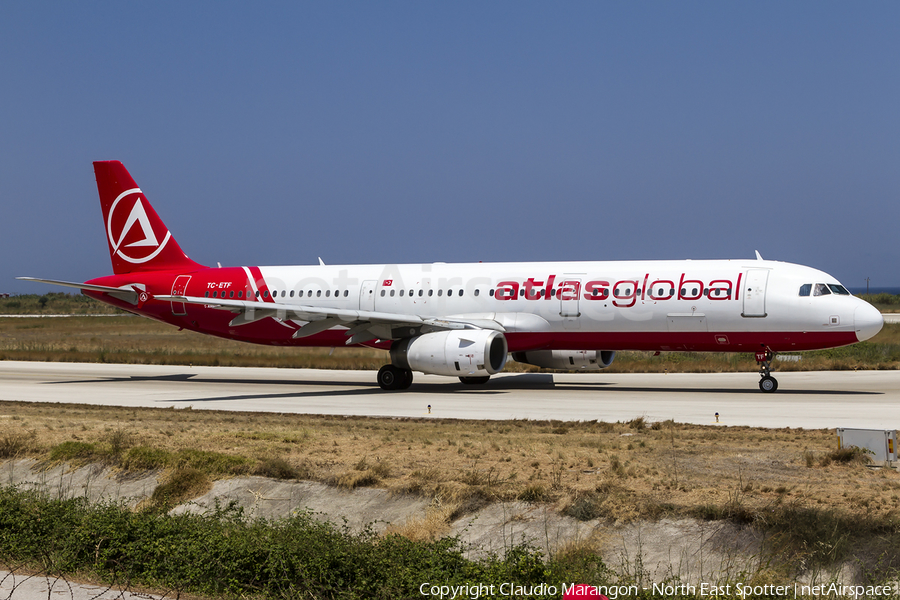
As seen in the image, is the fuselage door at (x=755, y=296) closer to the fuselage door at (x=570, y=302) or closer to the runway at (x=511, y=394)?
the runway at (x=511, y=394)

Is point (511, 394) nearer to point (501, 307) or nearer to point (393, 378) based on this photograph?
point (501, 307)

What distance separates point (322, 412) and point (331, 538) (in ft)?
45.5

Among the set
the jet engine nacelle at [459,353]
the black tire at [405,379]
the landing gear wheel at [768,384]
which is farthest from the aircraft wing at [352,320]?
the landing gear wheel at [768,384]

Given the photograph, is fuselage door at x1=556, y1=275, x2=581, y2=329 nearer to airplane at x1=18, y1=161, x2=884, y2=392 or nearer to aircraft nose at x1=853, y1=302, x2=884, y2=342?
airplane at x1=18, y1=161, x2=884, y2=392

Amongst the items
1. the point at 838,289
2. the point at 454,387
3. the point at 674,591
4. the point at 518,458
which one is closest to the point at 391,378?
the point at 454,387

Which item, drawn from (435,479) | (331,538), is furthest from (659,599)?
(435,479)

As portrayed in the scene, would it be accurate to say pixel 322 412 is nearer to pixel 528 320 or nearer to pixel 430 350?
pixel 430 350

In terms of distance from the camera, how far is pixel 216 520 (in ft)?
36.7

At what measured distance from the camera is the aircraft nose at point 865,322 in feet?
82.3

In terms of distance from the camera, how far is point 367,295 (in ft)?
104

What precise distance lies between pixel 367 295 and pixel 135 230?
1050 cm

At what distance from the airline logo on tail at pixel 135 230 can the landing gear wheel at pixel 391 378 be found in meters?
11.5

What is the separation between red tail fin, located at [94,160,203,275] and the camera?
35.0 meters

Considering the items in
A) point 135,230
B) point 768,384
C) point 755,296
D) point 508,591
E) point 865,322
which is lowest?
point 508,591
